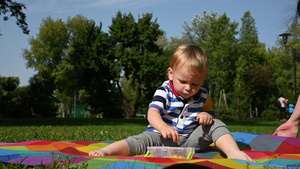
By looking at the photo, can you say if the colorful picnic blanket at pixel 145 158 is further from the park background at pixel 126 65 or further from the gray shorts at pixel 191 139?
the park background at pixel 126 65

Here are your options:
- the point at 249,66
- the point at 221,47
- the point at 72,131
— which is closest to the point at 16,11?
the point at 72,131

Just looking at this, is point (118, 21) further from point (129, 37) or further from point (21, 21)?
point (21, 21)

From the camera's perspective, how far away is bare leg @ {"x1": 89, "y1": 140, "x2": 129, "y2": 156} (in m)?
2.58

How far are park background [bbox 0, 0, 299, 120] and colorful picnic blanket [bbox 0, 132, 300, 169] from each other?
73.6ft

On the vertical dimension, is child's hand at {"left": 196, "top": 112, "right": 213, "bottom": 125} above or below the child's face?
below

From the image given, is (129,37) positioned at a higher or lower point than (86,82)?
higher

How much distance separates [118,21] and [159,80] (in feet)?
23.9

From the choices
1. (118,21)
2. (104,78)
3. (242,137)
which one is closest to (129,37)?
(118,21)

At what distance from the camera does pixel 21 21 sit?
52.6ft

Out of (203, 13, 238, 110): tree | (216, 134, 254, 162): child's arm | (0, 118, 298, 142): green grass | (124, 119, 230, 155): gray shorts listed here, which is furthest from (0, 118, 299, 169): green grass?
(203, 13, 238, 110): tree

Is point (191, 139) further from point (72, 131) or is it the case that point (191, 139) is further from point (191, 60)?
point (72, 131)

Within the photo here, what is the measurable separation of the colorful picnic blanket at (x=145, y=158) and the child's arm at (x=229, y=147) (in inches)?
4.6

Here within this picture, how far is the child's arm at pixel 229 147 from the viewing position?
2.57m

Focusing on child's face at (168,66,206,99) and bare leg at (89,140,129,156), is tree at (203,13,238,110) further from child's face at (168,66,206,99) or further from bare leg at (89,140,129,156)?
bare leg at (89,140,129,156)
